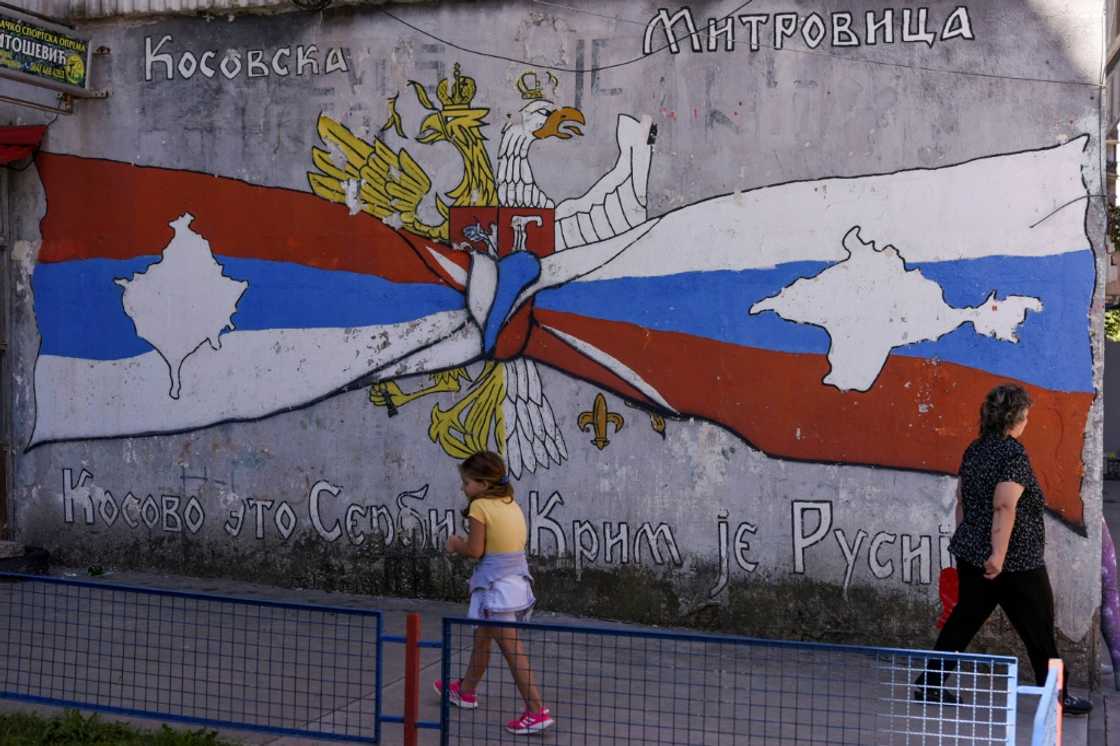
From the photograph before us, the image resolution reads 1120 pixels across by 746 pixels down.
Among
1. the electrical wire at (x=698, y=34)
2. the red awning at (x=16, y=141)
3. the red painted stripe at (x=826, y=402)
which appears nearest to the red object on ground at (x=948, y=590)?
the red painted stripe at (x=826, y=402)

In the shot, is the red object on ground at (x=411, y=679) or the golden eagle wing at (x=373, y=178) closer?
the red object on ground at (x=411, y=679)

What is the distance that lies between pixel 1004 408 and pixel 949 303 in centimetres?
130

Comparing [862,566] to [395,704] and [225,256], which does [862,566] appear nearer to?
[395,704]

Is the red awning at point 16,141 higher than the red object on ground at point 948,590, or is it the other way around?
the red awning at point 16,141

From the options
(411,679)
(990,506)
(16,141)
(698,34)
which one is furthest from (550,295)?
(16,141)

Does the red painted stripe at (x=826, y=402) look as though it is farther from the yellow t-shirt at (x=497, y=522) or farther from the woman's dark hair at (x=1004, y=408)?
the yellow t-shirt at (x=497, y=522)

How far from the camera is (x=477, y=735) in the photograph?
6.02m

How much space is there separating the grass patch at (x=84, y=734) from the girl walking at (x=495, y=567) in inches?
49.5

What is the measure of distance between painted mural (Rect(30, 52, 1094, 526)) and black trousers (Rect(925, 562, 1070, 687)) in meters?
1.14

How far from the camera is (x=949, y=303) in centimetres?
758

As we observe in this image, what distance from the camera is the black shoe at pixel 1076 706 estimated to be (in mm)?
6730

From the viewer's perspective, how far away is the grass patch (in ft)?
18.5

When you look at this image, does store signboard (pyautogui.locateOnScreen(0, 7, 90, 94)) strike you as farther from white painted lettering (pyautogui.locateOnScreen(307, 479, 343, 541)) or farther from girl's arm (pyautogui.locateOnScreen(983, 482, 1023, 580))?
Answer: girl's arm (pyautogui.locateOnScreen(983, 482, 1023, 580))

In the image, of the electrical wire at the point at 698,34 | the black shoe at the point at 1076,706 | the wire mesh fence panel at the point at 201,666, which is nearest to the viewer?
the wire mesh fence panel at the point at 201,666
